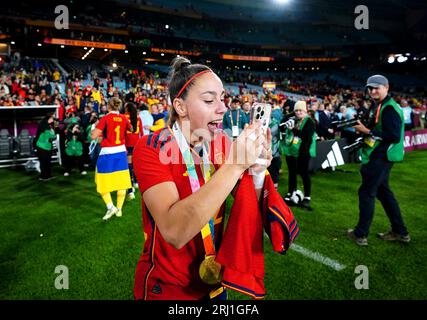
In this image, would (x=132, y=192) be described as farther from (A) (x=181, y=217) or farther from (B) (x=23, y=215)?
(A) (x=181, y=217)

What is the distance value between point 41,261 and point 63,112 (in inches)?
360

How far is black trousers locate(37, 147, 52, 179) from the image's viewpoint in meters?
7.80

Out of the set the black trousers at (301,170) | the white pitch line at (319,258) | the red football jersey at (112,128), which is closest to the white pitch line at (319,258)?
the white pitch line at (319,258)

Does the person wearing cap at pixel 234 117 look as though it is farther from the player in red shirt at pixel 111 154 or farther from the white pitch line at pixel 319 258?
the white pitch line at pixel 319 258

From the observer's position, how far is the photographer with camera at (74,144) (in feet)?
27.7

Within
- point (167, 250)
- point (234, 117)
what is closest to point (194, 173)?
point (167, 250)

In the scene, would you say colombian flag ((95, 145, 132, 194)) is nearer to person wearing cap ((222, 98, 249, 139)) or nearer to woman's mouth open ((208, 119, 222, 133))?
person wearing cap ((222, 98, 249, 139))

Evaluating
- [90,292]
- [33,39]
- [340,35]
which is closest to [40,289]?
[90,292]

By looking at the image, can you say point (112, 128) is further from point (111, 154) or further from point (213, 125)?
point (213, 125)

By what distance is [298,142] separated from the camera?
5.46m

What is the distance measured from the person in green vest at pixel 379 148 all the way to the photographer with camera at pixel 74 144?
24.8ft

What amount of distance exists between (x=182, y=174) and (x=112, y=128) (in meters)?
4.04
